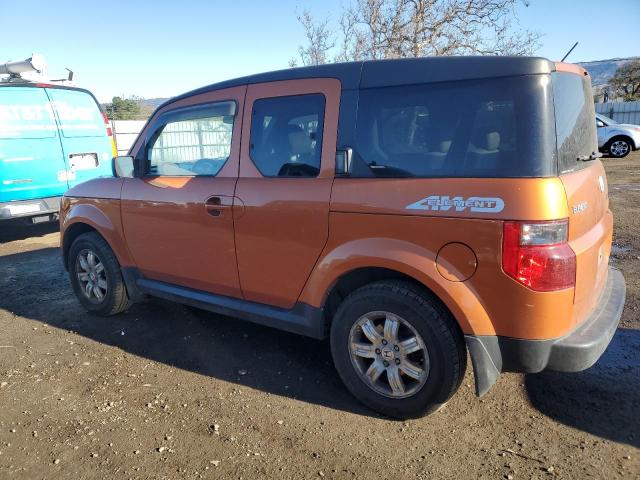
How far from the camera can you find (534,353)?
2.44 m

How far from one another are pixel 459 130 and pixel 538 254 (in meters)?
0.75

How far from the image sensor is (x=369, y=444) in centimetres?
267

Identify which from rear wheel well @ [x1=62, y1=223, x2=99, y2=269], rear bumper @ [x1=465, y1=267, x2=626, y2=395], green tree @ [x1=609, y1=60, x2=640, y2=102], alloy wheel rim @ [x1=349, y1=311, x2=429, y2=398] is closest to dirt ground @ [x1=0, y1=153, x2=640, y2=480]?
alloy wheel rim @ [x1=349, y1=311, x2=429, y2=398]

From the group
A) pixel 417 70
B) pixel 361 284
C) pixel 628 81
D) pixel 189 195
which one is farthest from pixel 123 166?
pixel 628 81

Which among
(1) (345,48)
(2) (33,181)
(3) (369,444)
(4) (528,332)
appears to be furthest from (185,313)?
(1) (345,48)

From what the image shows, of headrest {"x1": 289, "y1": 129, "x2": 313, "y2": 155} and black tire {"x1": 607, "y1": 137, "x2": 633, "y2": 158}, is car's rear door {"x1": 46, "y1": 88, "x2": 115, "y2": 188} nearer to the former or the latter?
headrest {"x1": 289, "y1": 129, "x2": 313, "y2": 155}

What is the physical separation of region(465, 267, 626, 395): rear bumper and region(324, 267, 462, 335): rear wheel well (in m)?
0.23

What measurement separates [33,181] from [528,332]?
7.23 meters

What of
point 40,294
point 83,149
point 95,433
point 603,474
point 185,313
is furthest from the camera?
point 83,149

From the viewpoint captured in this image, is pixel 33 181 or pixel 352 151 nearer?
pixel 352 151

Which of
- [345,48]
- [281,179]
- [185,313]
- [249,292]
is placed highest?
[345,48]

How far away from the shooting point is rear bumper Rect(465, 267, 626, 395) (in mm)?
2438

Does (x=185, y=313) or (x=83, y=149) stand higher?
(x=83, y=149)

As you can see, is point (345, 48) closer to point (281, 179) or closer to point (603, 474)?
point (281, 179)
